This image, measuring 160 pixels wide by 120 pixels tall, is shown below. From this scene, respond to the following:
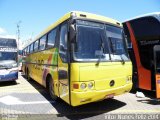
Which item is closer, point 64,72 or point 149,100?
point 64,72

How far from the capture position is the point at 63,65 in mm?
6527

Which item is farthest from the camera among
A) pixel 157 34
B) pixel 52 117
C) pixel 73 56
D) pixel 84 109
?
pixel 157 34

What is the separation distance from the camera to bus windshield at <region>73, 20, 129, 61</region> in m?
6.04

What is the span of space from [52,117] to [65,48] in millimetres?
2069

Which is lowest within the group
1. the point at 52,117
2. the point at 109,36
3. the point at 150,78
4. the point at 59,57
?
the point at 52,117

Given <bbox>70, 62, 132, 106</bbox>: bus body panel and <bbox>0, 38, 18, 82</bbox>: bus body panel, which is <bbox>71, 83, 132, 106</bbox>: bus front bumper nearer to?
<bbox>70, 62, 132, 106</bbox>: bus body panel

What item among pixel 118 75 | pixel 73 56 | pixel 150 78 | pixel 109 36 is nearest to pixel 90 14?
pixel 109 36

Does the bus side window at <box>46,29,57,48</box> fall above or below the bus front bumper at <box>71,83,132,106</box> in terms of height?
above

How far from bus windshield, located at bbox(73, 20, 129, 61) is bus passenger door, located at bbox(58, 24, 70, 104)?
55 centimetres

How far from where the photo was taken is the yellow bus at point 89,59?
19.1 feet

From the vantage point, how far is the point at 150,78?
8211 mm

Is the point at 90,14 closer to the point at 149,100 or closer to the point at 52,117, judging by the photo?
the point at 52,117

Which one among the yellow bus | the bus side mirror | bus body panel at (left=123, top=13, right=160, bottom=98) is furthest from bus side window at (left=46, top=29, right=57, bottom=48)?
bus body panel at (left=123, top=13, right=160, bottom=98)

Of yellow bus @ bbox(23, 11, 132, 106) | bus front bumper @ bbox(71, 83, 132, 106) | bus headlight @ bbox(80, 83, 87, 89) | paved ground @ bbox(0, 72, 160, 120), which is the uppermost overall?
yellow bus @ bbox(23, 11, 132, 106)
